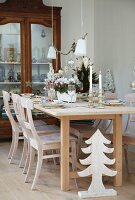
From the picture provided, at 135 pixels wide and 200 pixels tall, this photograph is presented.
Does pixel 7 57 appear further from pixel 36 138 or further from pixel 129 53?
pixel 36 138

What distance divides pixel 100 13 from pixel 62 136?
3.61 m

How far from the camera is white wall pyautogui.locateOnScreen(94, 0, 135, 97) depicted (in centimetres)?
585

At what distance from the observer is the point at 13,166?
4.63 metres

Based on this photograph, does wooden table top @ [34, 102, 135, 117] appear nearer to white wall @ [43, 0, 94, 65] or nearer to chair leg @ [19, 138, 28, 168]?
chair leg @ [19, 138, 28, 168]

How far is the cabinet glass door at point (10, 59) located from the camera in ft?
20.3

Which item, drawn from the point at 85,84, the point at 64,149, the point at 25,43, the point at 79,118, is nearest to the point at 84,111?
the point at 79,118

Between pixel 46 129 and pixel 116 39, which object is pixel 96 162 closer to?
pixel 46 129

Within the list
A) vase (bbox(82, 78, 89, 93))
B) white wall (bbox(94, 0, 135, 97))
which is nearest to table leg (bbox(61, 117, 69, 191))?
vase (bbox(82, 78, 89, 93))

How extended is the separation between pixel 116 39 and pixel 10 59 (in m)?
1.74

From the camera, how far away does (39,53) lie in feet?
20.9

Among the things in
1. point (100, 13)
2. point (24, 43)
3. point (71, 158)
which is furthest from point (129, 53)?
point (71, 158)

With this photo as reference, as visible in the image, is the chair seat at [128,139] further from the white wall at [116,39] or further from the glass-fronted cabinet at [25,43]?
the glass-fronted cabinet at [25,43]

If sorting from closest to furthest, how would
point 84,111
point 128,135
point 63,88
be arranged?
point 84,111
point 128,135
point 63,88

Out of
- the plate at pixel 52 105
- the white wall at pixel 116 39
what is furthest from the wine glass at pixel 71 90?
the white wall at pixel 116 39
